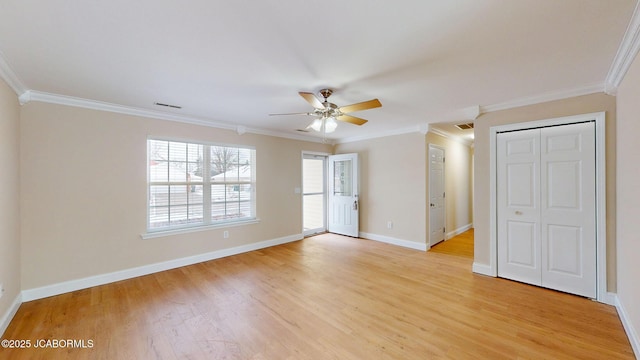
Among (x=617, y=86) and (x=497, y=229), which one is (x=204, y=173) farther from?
(x=617, y=86)

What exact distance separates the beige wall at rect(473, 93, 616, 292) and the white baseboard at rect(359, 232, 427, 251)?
46.9 inches

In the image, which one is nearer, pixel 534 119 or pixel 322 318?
pixel 322 318

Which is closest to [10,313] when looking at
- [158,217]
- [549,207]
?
[158,217]

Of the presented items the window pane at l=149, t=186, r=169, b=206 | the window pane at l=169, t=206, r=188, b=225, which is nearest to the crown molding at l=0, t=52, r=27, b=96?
the window pane at l=149, t=186, r=169, b=206

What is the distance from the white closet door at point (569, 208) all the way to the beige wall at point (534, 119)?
0.41 ft

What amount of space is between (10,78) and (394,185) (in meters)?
5.48

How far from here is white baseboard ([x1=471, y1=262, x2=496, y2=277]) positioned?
3466mm

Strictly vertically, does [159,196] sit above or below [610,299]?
above

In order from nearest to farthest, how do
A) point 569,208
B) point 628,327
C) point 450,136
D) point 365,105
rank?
point 628,327 → point 365,105 → point 569,208 → point 450,136

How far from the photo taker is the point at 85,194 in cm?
316

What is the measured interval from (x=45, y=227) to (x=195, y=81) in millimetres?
2554

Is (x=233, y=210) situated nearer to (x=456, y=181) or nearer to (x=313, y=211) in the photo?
(x=313, y=211)

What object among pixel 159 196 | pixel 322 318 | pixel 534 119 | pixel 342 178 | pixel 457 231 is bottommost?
pixel 322 318

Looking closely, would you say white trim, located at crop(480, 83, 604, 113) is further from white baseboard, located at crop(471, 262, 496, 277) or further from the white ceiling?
white baseboard, located at crop(471, 262, 496, 277)
